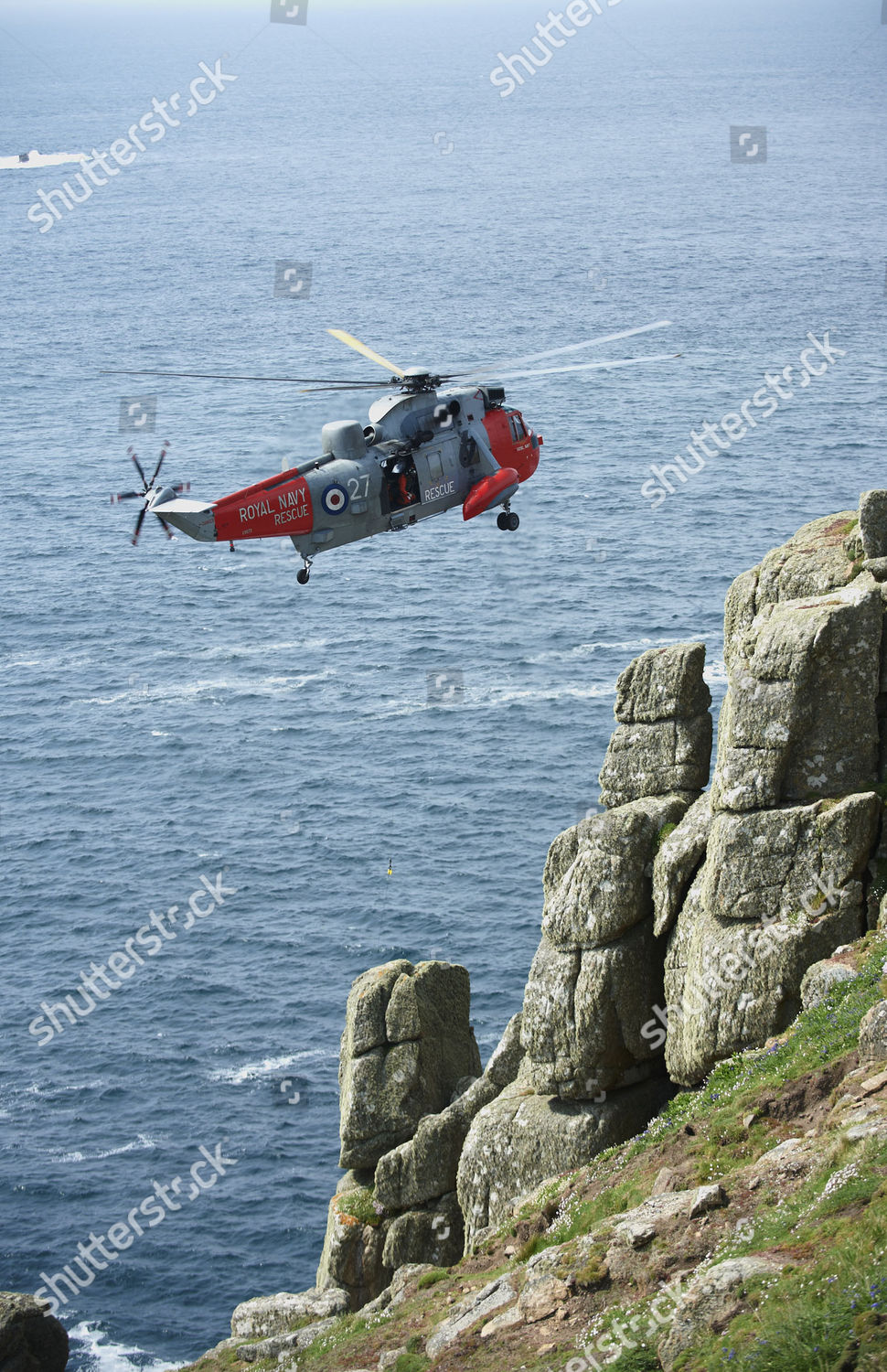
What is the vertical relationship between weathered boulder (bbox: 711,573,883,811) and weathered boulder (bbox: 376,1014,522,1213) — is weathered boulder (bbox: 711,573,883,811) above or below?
above

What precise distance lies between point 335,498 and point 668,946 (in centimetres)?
2076

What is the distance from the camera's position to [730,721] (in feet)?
145

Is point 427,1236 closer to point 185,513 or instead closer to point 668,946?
point 668,946

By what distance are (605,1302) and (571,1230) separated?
6288 mm

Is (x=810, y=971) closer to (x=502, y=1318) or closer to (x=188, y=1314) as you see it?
(x=502, y=1318)

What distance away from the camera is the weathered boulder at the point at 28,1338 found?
69562 millimetres

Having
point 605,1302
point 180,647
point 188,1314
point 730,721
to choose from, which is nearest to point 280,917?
point 188,1314

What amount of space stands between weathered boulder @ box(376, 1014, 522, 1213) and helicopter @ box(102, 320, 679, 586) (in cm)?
1802

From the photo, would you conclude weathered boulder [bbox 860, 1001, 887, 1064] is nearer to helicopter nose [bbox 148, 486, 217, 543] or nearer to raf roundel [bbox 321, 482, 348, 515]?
helicopter nose [bbox 148, 486, 217, 543]

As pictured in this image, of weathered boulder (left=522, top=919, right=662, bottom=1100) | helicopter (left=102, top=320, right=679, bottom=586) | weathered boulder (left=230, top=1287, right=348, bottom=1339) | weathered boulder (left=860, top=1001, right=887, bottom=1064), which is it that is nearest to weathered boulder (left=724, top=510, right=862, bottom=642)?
helicopter (left=102, top=320, right=679, bottom=586)

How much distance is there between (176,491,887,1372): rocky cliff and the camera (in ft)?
133

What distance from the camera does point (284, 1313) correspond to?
54688 millimetres

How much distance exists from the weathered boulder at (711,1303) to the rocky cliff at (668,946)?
4204mm

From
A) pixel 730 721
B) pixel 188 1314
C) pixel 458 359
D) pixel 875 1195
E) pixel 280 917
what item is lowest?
pixel 188 1314
